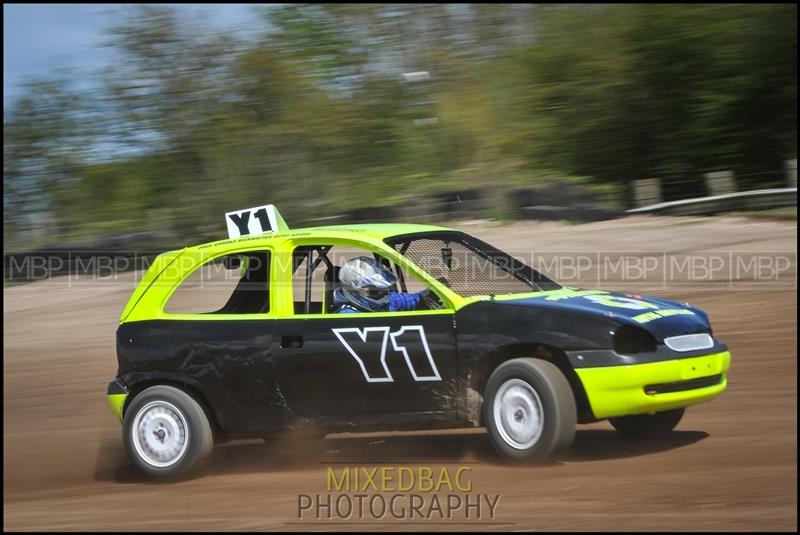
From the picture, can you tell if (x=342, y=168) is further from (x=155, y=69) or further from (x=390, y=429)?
(x=390, y=429)

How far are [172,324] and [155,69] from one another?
14409 mm

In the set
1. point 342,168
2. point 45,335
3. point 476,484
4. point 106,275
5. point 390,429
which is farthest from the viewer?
point 342,168

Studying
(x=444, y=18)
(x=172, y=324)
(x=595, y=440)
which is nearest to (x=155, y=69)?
(x=444, y=18)

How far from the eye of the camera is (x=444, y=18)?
71.7ft

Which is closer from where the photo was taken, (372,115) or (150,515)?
(150,515)

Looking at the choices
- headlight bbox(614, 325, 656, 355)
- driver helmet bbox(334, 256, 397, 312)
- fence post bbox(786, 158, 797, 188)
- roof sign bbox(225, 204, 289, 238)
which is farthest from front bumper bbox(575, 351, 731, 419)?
fence post bbox(786, 158, 797, 188)

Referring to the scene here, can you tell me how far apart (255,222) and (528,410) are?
2.69 metres

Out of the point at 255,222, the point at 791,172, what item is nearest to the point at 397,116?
the point at 791,172

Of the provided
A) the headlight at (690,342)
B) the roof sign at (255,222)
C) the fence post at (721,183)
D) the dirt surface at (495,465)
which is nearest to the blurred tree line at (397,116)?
the fence post at (721,183)

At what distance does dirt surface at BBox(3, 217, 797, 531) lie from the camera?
5629mm

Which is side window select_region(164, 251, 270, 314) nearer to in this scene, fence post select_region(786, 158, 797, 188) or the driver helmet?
the driver helmet

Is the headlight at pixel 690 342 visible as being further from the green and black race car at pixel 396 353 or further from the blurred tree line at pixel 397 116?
the blurred tree line at pixel 397 116

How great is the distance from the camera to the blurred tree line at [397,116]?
2039 centimetres

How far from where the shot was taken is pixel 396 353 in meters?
6.71
